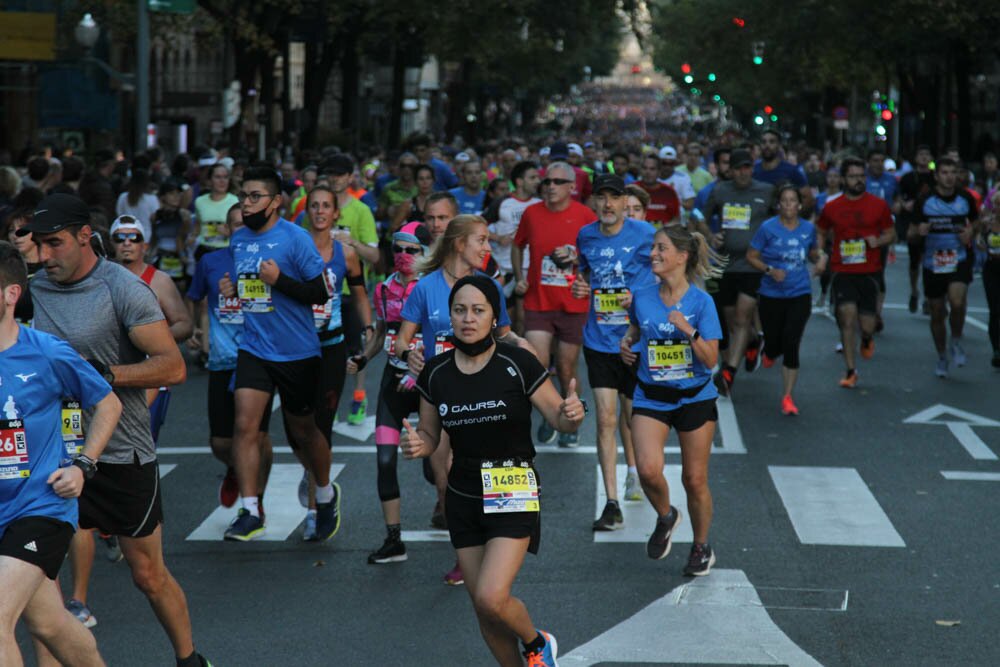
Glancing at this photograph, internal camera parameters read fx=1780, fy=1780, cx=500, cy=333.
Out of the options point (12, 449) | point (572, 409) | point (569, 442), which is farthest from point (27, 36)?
point (12, 449)

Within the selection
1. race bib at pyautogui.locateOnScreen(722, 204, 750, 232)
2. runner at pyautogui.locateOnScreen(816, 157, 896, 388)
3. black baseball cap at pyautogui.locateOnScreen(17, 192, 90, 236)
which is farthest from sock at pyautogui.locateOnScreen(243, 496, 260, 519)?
runner at pyautogui.locateOnScreen(816, 157, 896, 388)

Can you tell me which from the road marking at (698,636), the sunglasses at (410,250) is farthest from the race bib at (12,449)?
the sunglasses at (410,250)

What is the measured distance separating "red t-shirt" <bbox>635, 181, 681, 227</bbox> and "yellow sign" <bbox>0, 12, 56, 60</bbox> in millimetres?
17429

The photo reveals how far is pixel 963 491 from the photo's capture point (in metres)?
11.1

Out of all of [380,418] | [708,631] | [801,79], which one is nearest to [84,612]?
[380,418]

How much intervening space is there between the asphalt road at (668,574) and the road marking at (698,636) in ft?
0.05

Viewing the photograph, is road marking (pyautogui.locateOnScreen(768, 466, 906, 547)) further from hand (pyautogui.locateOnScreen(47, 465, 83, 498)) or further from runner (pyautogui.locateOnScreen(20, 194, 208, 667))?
hand (pyautogui.locateOnScreen(47, 465, 83, 498))

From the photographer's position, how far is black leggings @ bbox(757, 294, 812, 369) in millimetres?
14136

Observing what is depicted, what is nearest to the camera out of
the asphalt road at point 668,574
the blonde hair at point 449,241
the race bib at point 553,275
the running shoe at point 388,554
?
the asphalt road at point 668,574

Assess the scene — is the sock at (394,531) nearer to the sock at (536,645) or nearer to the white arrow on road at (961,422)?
the sock at (536,645)

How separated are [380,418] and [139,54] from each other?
15.6 metres

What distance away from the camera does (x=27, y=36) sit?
102ft

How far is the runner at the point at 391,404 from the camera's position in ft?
29.7

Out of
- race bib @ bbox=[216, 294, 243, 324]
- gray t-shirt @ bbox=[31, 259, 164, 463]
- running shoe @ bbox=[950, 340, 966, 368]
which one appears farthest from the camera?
running shoe @ bbox=[950, 340, 966, 368]
